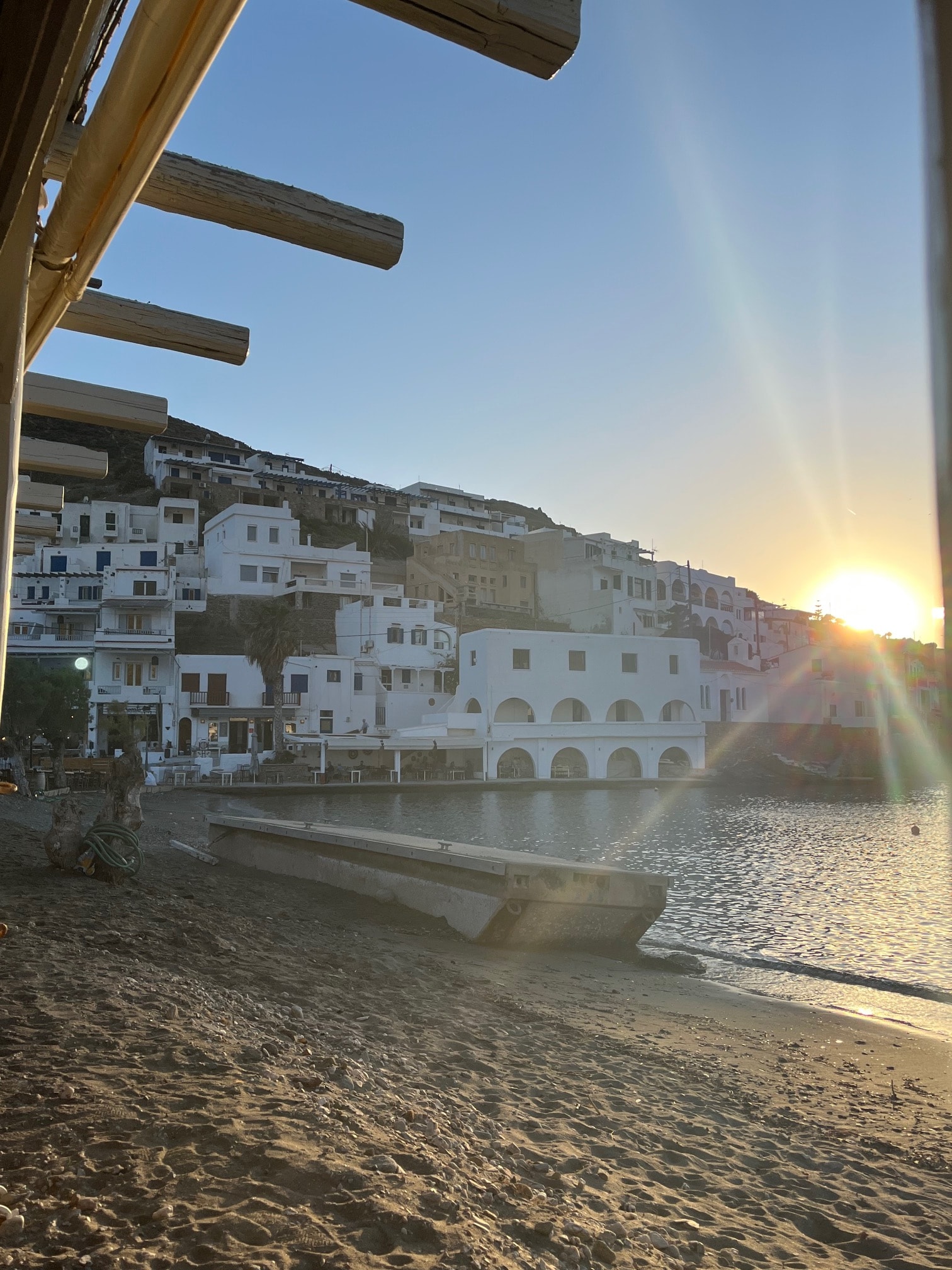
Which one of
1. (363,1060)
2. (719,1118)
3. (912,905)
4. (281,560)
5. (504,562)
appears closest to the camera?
(363,1060)

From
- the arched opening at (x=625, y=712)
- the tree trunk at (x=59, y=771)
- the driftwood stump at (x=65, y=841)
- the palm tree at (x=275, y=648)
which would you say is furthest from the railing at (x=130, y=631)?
the driftwood stump at (x=65, y=841)

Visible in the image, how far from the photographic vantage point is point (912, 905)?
19422 mm

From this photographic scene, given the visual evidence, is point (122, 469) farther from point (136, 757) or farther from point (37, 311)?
point (37, 311)

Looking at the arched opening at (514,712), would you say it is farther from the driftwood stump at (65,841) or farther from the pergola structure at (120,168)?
the pergola structure at (120,168)

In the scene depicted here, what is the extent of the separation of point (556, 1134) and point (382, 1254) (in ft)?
7.28

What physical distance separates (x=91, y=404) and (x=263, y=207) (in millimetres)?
2146

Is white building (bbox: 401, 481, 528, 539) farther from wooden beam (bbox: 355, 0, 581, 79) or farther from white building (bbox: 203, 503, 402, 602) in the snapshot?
wooden beam (bbox: 355, 0, 581, 79)

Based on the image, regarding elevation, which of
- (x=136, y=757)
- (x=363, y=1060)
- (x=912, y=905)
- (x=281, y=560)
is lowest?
(x=912, y=905)

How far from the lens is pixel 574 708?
2099 inches

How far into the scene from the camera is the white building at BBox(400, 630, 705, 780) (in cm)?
4762

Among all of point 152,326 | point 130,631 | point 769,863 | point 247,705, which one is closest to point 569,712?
point 247,705

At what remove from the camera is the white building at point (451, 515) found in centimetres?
8644

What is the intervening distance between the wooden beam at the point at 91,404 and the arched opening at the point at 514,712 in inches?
1772

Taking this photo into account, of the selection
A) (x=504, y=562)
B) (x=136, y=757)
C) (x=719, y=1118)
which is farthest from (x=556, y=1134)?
(x=504, y=562)
